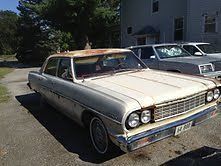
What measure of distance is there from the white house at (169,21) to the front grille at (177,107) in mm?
13143

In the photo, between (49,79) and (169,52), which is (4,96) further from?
(169,52)

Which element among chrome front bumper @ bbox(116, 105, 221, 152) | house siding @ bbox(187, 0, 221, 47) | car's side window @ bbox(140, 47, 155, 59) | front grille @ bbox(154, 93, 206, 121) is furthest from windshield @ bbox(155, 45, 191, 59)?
house siding @ bbox(187, 0, 221, 47)

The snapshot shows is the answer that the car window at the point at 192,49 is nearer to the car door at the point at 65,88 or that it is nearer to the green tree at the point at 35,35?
the car door at the point at 65,88

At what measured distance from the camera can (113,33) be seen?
31.3 metres

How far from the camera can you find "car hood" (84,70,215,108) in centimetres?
412

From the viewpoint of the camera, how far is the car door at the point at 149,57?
9.33 meters

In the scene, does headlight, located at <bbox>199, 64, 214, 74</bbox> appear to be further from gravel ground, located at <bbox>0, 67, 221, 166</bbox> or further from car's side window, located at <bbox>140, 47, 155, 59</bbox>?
gravel ground, located at <bbox>0, 67, 221, 166</bbox>

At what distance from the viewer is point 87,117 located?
4.95 metres

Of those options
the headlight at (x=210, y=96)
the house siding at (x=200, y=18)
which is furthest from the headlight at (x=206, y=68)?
the house siding at (x=200, y=18)

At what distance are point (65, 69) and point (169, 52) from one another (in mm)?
4661

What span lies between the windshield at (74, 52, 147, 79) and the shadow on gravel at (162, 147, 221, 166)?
2.09m

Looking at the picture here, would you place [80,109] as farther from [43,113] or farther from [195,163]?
[43,113]

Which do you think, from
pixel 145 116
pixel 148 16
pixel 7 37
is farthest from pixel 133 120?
pixel 7 37

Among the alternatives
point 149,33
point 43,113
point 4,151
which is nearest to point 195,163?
point 4,151
